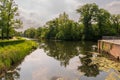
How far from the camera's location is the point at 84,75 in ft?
68.7

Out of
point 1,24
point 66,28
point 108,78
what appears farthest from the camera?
point 66,28

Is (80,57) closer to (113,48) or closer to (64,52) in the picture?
(113,48)

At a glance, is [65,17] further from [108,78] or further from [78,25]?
[108,78]

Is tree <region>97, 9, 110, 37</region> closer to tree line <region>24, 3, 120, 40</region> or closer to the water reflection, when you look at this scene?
tree line <region>24, 3, 120, 40</region>

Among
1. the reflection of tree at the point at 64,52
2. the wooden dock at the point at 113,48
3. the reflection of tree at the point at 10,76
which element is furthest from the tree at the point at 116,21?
the reflection of tree at the point at 10,76

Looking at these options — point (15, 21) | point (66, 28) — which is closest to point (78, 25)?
point (66, 28)

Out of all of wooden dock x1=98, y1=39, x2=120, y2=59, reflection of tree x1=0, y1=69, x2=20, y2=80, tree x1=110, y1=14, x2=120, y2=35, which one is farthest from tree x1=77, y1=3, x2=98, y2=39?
reflection of tree x1=0, y1=69, x2=20, y2=80

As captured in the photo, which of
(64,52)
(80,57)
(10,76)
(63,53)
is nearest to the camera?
(10,76)

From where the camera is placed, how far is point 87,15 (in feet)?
314

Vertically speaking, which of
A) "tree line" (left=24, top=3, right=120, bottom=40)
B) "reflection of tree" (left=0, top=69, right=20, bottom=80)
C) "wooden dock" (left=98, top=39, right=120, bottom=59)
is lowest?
"reflection of tree" (left=0, top=69, right=20, bottom=80)

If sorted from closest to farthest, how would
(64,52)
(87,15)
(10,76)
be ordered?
(10,76) → (64,52) → (87,15)

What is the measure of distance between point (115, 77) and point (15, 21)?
38554 mm

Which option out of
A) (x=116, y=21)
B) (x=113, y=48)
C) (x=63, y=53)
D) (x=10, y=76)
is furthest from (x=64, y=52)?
(x=116, y=21)

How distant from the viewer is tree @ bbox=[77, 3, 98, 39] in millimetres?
95375
